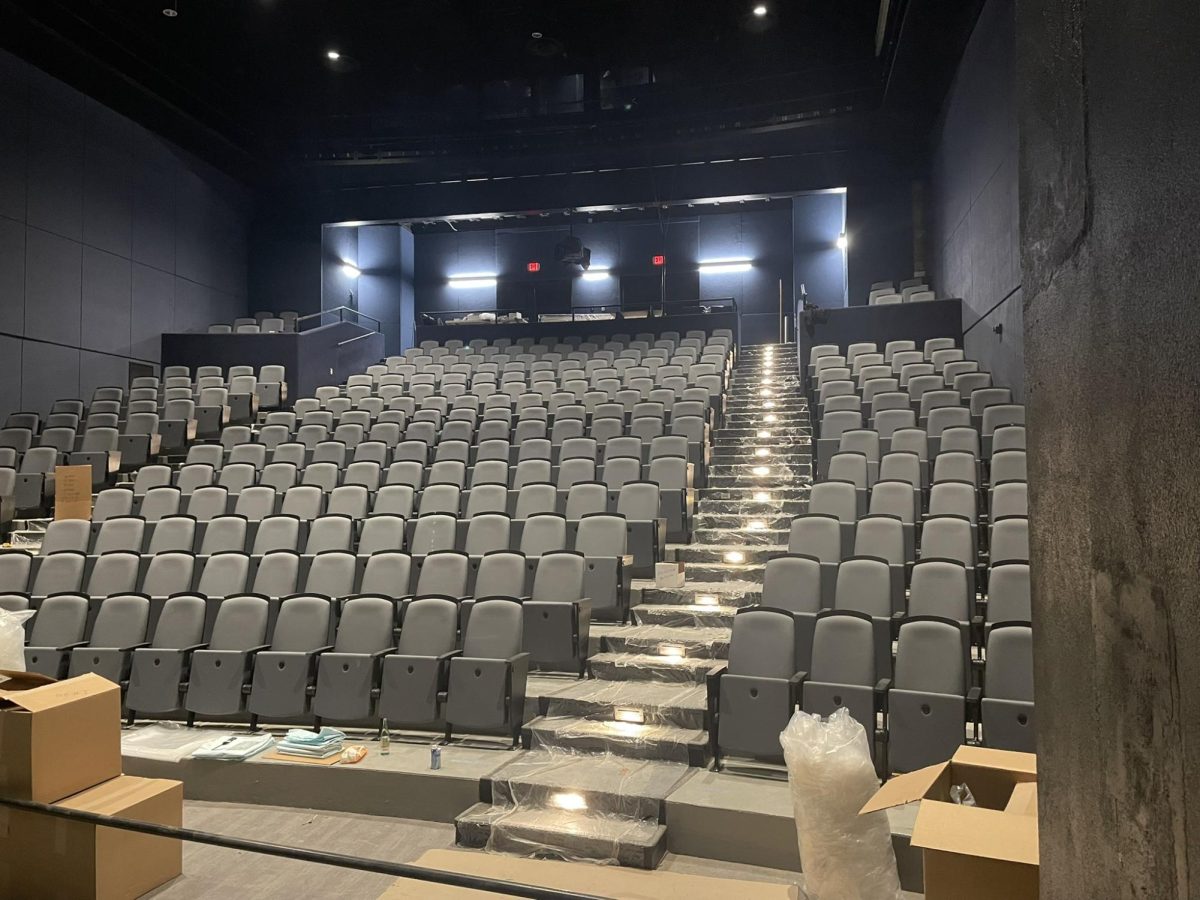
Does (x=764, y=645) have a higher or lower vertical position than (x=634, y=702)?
higher

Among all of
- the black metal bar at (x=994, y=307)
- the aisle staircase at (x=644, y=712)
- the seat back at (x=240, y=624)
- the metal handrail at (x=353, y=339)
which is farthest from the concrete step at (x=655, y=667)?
the metal handrail at (x=353, y=339)

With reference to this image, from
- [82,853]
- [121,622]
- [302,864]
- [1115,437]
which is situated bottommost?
[302,864]

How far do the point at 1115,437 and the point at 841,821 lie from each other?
1.76 meters

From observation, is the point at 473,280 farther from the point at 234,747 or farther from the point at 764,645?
the point at 764,645

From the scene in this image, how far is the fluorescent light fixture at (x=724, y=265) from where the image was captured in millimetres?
15656

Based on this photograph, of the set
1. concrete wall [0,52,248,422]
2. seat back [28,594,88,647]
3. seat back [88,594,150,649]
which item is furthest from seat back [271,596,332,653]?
concrete wall [0,52,248,422]

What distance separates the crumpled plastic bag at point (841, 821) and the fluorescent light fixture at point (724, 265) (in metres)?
13.8

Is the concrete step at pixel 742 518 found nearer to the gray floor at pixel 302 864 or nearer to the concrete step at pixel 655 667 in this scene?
the concrete step at pixel 655 667

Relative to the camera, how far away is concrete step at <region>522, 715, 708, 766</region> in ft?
12.4

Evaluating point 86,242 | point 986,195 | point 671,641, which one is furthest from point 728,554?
point 86,242

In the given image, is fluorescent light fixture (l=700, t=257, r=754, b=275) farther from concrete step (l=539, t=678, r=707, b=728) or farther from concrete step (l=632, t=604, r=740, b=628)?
concrete step (l=539, t=678, r=707, b=728)

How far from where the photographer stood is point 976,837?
1.64 meters

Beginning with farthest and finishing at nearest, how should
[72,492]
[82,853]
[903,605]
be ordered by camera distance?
[72,492], [903,605], [82,853]

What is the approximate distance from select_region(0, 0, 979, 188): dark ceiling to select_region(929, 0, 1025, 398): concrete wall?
26.7 inches
